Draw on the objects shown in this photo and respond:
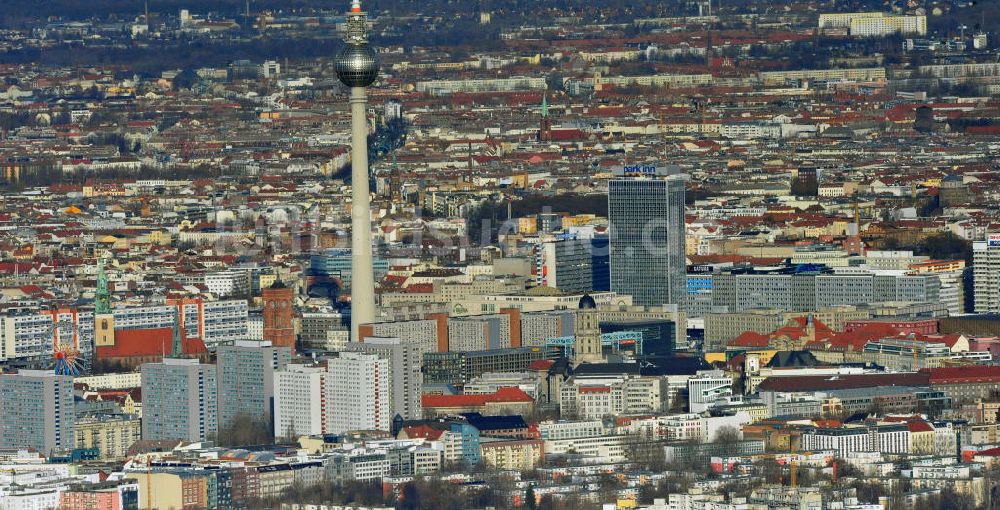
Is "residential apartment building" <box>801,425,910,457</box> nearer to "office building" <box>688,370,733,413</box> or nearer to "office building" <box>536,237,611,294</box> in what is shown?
"office building" <box>688,370,733,413</box>

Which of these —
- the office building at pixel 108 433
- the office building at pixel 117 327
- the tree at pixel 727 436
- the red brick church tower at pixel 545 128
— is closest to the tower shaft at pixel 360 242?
the office building at pixel 117 327

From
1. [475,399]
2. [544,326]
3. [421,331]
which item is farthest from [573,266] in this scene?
[475,399]

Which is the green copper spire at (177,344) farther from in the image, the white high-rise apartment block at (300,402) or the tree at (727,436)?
the tree at (727,436)

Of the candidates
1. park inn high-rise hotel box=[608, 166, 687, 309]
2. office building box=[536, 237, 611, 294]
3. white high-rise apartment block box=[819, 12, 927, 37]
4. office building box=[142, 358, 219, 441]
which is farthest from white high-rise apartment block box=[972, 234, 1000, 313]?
white high-rise apartment block box=[819, 12, 927, 37]

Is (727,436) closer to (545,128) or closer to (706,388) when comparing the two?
(706,388)

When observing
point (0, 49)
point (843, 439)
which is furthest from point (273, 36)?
point (843, 439)
